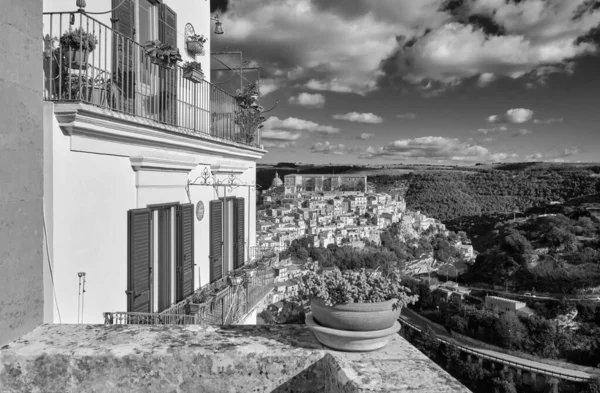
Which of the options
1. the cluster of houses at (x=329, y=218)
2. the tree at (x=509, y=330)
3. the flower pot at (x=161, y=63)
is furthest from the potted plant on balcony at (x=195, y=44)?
the cluster of houses at (x=329, y=218)

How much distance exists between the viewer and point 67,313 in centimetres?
327

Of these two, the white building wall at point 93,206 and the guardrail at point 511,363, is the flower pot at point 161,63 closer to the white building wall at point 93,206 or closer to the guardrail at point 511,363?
the white building wall at point 93,206

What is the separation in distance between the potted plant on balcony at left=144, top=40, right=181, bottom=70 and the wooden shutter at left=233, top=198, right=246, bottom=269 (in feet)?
9.02

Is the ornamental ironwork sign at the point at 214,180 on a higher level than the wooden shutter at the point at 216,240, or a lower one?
higher

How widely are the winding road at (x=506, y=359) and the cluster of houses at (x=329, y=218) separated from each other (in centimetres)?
2706

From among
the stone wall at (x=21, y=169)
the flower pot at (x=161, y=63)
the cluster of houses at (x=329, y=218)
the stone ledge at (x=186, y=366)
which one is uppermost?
the flower pot at (x=161, y=63)

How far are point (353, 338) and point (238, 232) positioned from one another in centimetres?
522

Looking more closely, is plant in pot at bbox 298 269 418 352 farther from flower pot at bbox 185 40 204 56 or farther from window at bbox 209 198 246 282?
flower pot at bbox 185 40 204 56

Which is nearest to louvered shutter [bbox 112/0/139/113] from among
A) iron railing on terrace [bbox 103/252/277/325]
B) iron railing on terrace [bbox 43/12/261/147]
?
iron railing on terrace [bbox 43/12/261/147]

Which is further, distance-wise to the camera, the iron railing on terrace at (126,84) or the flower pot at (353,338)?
the iron railing on terrace at (126,84)

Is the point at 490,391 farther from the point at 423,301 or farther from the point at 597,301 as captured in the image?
the point at 597,301

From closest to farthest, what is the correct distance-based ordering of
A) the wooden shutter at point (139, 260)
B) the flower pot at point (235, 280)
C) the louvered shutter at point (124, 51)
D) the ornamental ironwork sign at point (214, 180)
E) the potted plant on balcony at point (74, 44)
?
the potted plant on balcony at point (74, 44) → the wooden shutter at point (139, 260) → the louvered shutter at point (124, 51) → the ornamental ironwork sign at point (214, 180) → the flower pot at point (235, 280)

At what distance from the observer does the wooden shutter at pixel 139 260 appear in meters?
4.03

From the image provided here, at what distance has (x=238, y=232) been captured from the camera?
7148mm
